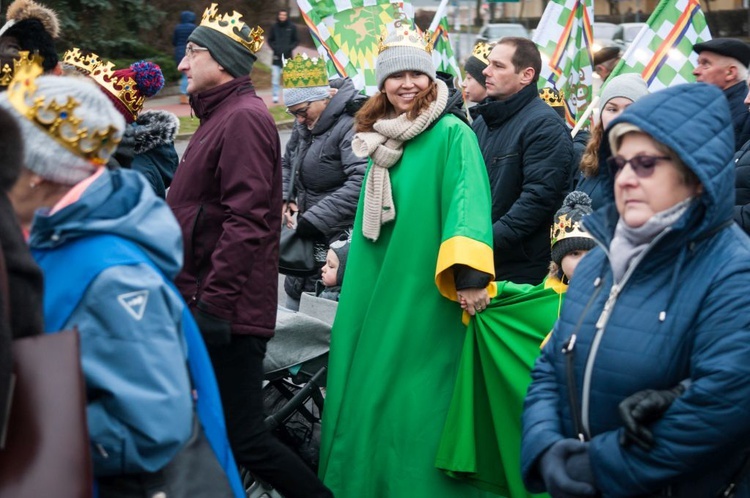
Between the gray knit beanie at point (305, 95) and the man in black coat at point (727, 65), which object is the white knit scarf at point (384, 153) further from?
the man in black coat at point (727, 65)

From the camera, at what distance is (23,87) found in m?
2.72

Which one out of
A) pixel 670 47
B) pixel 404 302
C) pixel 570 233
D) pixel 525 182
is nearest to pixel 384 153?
pixel 404 302

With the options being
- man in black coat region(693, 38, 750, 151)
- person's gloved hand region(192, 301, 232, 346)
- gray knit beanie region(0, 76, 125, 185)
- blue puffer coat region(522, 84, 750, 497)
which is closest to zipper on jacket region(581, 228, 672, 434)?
blue puffer coat region(522, 84, 750, 497)

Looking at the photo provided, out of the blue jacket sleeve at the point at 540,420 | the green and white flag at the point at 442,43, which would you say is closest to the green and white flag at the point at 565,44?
the green and white flag at the point at 442,43

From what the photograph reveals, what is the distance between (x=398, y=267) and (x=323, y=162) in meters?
1.62

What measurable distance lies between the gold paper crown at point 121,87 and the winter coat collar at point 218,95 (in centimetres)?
122

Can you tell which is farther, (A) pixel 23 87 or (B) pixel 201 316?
(B) pixel 201 316

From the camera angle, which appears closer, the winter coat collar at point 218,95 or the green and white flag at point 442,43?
the winter coat collar at point 218,95

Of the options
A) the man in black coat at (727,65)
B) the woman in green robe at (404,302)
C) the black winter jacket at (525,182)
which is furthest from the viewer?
the man in black coat at (727,65)

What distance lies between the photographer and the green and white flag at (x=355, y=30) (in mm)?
8258

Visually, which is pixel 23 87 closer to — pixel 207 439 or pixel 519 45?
pixel 207 439

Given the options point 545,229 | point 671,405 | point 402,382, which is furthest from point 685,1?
point 671,405

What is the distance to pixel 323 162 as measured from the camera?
633cm

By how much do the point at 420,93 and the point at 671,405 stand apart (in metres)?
2.39
